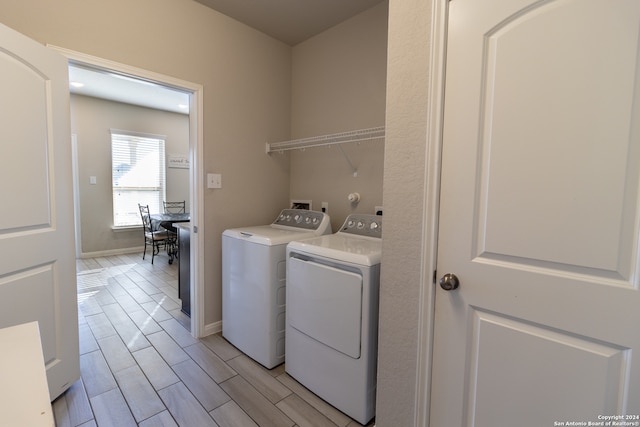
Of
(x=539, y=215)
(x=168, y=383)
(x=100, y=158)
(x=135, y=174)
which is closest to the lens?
(x=539, y=215)

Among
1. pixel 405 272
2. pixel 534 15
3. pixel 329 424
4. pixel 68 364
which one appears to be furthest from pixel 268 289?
pixel 534 15

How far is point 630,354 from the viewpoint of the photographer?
32.0 inches

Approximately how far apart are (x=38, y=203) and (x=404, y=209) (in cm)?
186

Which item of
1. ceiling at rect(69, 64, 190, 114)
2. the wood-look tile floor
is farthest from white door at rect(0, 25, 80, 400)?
ceiling at rect(69, 64, 190, 114)

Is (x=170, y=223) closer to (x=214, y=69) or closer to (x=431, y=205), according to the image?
(x=214, y=69)

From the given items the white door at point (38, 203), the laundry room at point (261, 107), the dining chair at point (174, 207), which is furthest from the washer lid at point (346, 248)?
the dining chair at point (174, 207)

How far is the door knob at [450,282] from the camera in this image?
110 cm

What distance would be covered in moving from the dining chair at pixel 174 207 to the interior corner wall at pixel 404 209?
538 cm

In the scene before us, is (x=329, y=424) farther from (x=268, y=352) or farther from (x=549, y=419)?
(x=549, y=419)

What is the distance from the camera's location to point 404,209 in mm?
1227

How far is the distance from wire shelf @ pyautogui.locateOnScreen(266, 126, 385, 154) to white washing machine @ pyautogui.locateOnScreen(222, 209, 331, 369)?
628 mm

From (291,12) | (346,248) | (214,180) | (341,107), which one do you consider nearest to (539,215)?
(346,248)

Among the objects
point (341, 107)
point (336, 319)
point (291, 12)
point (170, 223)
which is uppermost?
point (291, 12)

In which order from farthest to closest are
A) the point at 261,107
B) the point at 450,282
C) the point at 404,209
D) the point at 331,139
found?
1. the point at 261,107
2. the point at 331,139
3. the point at 404,209
4. the point at 450,282
